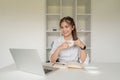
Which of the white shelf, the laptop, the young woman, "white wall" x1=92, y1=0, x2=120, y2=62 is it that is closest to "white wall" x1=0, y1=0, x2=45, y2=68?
the white shelf

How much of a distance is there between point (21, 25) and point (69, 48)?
1.64 meters

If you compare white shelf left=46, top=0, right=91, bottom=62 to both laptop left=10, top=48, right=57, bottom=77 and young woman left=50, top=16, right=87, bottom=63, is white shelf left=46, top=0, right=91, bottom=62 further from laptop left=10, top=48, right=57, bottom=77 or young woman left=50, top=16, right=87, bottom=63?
laptop left=10, top=48, right=57, bottom=77

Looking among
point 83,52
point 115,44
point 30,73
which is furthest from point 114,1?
point 30,73

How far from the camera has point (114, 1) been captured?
3.55m

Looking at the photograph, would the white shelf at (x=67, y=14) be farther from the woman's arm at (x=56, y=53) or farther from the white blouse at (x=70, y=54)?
the woman's arm at (x=56, y=53)

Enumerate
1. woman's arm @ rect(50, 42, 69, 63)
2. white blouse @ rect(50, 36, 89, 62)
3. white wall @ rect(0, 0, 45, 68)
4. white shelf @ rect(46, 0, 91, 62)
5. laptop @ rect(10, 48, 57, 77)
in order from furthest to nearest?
white wall @ rect(0, 0, 45, 68) → white shelf @ rect(46, 0, 91, 62) → white blouse @ rect(50, 36, 89, 62) → woman's arm @ rect(50, 42, 69, 63) → laptop @ rect(10, 48, 57, 77)

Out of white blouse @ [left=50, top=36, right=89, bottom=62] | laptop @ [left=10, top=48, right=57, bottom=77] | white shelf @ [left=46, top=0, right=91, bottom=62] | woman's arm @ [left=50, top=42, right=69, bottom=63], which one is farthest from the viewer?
white shelf @ [left=46, top=0, right=91, bottom=62]

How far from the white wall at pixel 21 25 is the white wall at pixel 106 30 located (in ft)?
3.41

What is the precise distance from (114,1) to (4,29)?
7.34ft

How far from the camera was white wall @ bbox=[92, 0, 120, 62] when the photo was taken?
3.56 metres

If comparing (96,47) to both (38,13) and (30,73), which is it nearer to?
(38,13)

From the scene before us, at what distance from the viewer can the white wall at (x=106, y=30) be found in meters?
3.56

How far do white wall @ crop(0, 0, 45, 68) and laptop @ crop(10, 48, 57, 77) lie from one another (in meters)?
1.99

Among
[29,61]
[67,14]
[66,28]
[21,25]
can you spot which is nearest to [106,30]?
[67,14]
